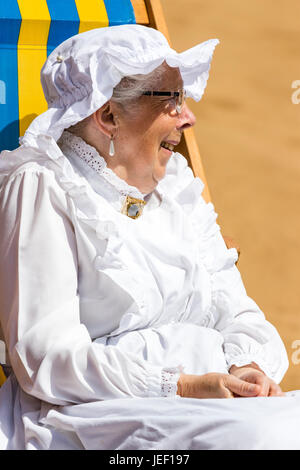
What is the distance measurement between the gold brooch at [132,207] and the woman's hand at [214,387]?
53 cm

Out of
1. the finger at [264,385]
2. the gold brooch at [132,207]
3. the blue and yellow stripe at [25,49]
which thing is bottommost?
the finger at [264,385]

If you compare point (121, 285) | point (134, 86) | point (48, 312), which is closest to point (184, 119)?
point (134, 86)

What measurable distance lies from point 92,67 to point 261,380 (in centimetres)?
87

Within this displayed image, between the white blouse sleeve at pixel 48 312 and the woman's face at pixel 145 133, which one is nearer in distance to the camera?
the white blouse sleeve at pixel 48 312

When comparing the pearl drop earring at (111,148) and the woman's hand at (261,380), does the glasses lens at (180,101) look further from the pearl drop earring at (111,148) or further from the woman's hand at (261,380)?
the woman's hand at (261,380)

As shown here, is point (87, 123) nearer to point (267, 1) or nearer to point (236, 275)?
point (236, 275)

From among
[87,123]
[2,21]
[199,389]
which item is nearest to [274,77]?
[2,21]

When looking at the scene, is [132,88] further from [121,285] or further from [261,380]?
[261,380]

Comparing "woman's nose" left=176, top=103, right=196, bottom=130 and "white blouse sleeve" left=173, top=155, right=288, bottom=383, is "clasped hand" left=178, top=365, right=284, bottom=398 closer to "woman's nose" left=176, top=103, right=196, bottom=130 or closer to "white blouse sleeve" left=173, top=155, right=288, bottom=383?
"white blouse sleeve" left=173, top=155, right=288, bottom=383

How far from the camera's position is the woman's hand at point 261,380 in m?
2.12

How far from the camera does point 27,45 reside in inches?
113

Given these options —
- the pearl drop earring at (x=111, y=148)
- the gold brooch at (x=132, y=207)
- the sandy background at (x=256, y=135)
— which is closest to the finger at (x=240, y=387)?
the gold brooch at (x=132, y=207)

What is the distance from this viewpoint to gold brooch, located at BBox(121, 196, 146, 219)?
239 cm
